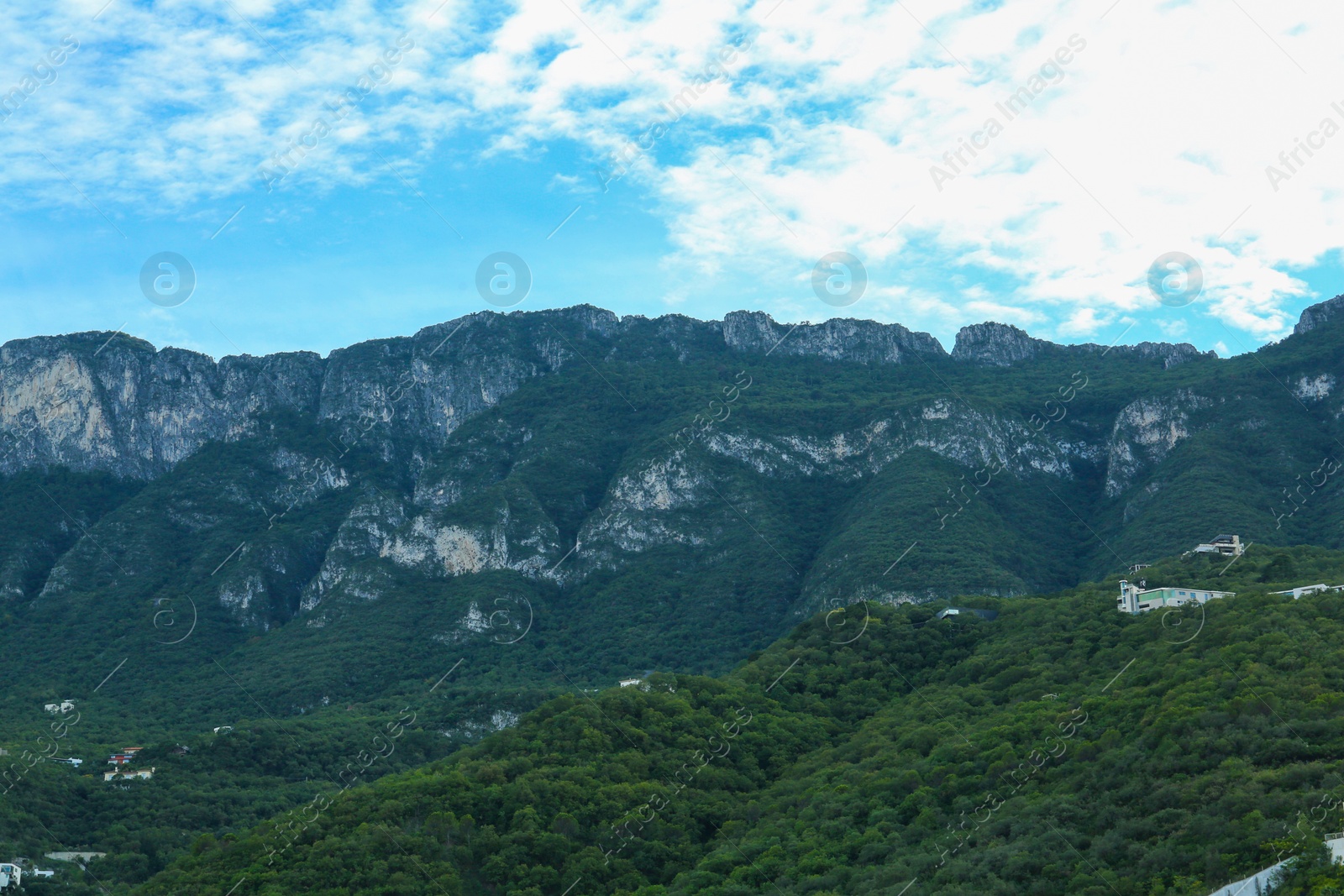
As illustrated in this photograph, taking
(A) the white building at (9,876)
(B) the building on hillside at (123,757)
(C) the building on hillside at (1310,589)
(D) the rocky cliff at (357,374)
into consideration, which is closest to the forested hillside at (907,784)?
(C) the building on hillside at (1310,589)

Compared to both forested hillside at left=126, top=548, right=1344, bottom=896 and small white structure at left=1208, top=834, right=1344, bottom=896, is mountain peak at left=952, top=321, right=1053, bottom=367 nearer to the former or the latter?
forested hillside at left=126, top=548, right=1344, bottom=896

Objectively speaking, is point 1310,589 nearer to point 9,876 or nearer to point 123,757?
point 9,876

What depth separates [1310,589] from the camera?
6869 cm

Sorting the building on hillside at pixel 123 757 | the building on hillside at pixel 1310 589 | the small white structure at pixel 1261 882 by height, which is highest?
the building on hillside at pixel 123 757

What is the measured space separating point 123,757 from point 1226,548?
80.8 meters

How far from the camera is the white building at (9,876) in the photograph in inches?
2613

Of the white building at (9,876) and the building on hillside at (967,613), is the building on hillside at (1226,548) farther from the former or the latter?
the white building at (9,876)

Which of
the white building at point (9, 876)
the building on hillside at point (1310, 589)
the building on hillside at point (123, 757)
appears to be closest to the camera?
the white building at point (9, 876)

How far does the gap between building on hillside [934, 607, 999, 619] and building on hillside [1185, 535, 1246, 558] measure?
56.8 feet

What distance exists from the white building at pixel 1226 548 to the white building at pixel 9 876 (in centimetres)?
7712

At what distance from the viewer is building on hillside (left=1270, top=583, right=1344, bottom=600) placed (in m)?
66.6

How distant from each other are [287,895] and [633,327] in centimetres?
14910

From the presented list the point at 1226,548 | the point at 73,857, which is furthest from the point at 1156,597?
the point at 73,857

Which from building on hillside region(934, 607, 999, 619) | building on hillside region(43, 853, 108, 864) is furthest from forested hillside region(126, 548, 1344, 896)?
building on hillside region(43, 853, 108, 864)
